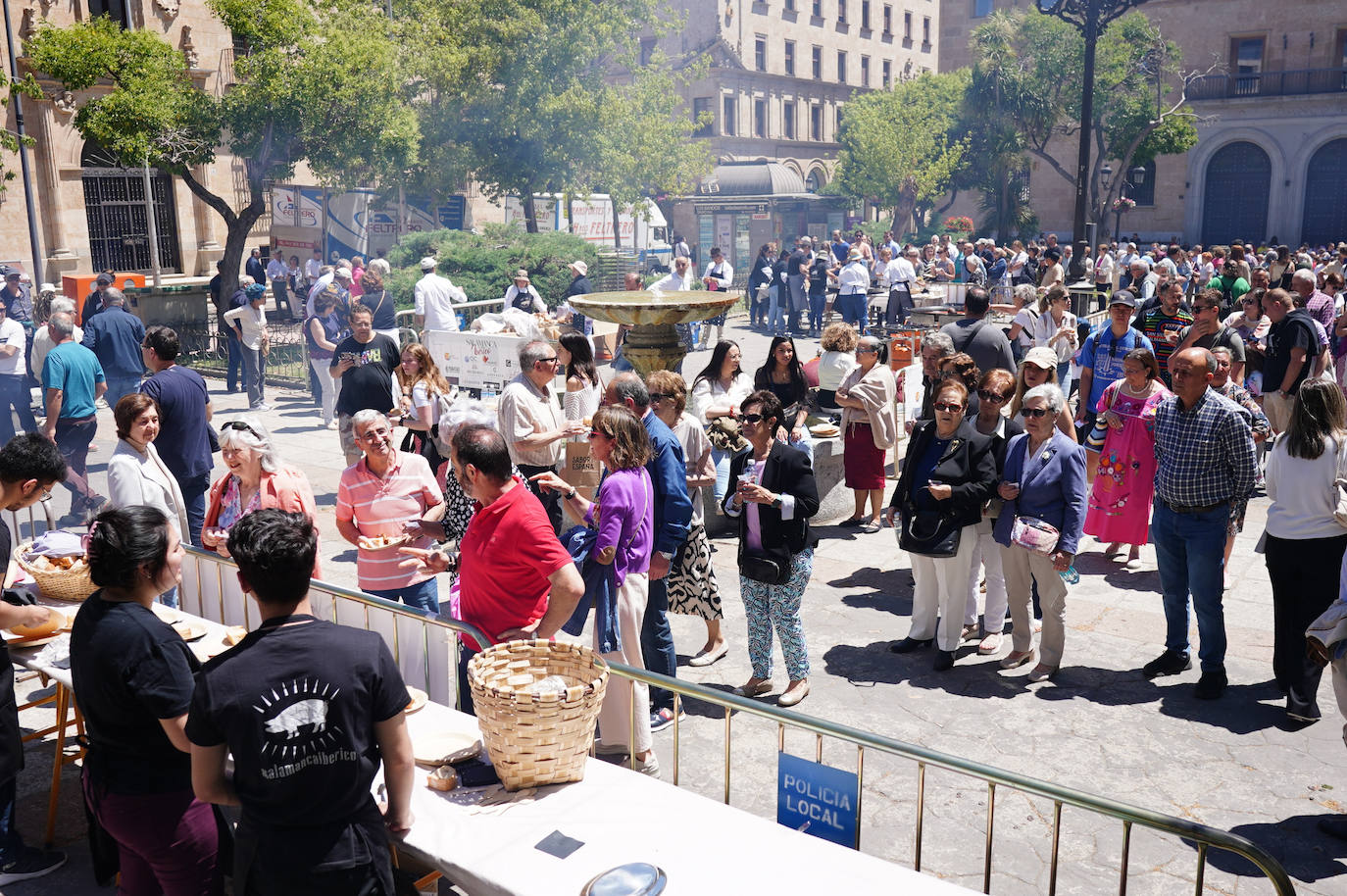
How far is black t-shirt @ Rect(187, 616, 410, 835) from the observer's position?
9.64 ft

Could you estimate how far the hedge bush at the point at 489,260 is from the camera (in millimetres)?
21406

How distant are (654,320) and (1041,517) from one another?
13.5ft

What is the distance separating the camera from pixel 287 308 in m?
26.6

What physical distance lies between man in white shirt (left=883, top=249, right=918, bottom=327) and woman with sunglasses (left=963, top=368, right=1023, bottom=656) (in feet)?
49.1

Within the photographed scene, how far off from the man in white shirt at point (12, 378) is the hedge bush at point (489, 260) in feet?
31.5

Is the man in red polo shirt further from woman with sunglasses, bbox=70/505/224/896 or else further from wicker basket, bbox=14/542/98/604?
wicker basket, bbox=14/542/98/604

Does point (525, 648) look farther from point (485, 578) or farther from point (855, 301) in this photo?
point (855, 301)

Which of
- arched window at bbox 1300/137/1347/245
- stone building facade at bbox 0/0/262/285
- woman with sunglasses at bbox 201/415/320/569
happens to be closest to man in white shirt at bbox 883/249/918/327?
woman with sunglasses at bbox 201/415/320/569

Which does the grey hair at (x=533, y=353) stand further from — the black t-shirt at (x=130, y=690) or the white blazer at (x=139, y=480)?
the black t-shirt at (x=130, y=690)

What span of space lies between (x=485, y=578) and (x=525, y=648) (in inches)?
26.8

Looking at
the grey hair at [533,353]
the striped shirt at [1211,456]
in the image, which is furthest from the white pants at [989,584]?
the grey hair at [533,353]

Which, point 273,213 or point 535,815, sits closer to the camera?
point 535,815

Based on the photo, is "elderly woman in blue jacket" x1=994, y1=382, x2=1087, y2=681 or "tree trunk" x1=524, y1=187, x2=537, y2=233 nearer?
"elderly woman in blue jacket" x1=994, y1=382, x2=1087, y2=681

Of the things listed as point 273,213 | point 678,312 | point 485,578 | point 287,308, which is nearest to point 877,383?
point 678,312
